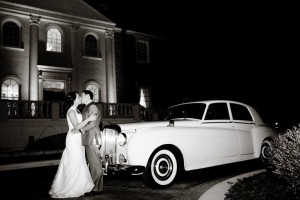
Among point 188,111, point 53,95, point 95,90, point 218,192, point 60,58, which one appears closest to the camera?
point 218,192

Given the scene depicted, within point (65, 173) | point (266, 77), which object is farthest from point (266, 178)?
point (266, 77)

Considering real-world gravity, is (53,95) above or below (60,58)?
below

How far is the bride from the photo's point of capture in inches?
224

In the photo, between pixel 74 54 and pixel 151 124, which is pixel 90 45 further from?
pixel 151 124

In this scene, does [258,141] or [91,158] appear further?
[258,141]

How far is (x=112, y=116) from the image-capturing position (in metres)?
19.6

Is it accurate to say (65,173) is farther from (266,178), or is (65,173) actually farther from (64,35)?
(64,35)

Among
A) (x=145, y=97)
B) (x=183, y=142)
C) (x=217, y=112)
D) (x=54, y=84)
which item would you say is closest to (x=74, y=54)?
(x=54, y=84)

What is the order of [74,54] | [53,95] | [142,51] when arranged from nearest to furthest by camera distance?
[53,95], [74,54], [142,51]

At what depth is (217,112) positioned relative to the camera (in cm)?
764

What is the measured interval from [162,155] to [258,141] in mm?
3398

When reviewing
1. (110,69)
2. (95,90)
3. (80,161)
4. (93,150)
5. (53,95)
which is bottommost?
(80,161)

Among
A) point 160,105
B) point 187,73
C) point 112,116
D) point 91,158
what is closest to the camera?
point 91,158

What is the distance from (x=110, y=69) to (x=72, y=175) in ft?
56.1
